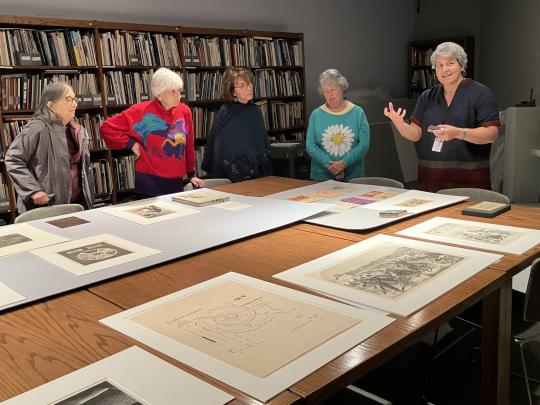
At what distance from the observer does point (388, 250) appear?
1.55 m

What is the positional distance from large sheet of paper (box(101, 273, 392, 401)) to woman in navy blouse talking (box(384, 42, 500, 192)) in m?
1.74

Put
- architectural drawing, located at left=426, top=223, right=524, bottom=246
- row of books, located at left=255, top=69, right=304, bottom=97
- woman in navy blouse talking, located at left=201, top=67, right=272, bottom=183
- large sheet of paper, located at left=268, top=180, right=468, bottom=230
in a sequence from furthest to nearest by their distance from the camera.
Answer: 1. row of books, located at left=255, top=69, right=304, bottom=97
2. woman in navy blouse talking, located at left=201, top=67, right=272, bottom=183
3. large sheet of paper, located at left=268, top=180, right=468, bottom=230
4. architectural drawing, located at left=426, top=223, right=524, bottom=246

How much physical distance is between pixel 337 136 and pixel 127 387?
2.68 metres

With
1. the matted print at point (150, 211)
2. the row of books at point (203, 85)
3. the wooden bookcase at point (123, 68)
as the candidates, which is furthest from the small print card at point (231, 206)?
the row of books at point (203, 85)

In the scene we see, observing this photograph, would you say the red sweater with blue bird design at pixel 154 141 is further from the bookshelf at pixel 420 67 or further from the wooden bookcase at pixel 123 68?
the bookshelf at pixel 420 67

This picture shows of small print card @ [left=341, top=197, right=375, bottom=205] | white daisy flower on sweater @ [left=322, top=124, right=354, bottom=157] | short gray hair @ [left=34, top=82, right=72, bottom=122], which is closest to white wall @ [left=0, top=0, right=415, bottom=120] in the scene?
short gray hair @ [left=34, top=82, right=72, bottom=122]

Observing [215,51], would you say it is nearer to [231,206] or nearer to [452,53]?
[452,53]

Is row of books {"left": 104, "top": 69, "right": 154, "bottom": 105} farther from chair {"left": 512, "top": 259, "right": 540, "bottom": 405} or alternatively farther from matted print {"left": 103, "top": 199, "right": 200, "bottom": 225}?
chair {"left": 512, "top": 259, "right": 540, "bottom": 405}

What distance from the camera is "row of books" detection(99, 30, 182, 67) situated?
4.41 meters

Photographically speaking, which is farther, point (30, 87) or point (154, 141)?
point (30, 87)

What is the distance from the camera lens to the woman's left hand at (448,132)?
101 inches

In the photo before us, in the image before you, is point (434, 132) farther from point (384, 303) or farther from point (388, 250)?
point (384, 303)

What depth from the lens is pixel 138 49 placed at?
460 centimetres

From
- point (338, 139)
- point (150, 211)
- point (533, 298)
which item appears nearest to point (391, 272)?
point (533, 298)
